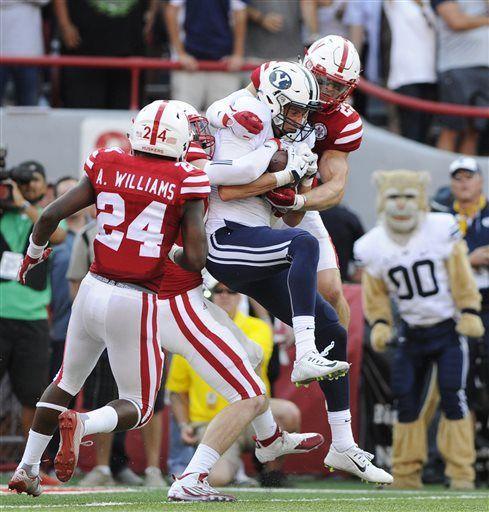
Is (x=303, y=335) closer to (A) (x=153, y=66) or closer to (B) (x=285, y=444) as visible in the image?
(B) (x=285, y=444)

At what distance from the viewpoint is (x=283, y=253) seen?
7062mm

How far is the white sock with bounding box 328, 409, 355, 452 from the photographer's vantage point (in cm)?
753

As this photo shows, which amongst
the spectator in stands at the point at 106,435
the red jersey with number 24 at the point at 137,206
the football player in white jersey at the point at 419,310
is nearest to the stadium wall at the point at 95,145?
the football player in white jersey at the point at 419,310

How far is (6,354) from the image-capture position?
9.34m

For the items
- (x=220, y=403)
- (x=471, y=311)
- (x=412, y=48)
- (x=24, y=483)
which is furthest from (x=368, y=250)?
(x=24, y=483)

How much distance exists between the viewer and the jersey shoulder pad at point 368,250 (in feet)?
33.0

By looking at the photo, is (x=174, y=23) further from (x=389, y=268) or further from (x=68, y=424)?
(x=68, y=424)

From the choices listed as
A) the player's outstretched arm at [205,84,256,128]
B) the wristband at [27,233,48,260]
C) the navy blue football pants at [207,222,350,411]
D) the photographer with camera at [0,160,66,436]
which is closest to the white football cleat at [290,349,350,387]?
the navy blue football pants at [207,222,350,411]

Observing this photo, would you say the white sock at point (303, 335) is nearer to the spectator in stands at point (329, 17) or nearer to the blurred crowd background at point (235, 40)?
the blurred crowd background at point (235, 40)

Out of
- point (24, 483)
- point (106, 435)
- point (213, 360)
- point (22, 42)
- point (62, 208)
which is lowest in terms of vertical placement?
point (106, 435)

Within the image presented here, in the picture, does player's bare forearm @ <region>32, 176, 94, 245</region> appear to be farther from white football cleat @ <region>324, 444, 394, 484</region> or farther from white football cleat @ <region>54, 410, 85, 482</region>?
white football cleat @ <region>324, 444, 394, 484</region>

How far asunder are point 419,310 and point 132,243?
11.9ft

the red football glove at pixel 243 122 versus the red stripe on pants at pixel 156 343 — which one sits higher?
the red football glove at pixel 243 122

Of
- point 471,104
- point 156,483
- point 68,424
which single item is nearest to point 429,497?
point 156,483
